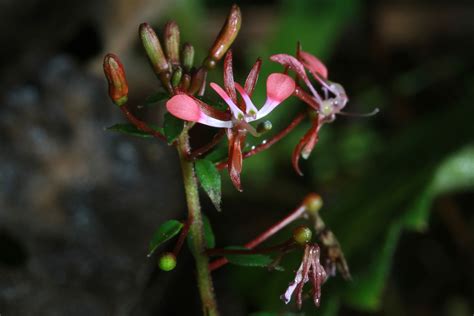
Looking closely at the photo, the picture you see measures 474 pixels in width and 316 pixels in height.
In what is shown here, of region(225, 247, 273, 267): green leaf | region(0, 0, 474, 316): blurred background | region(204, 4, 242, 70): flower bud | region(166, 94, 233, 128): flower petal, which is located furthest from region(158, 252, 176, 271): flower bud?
region(0, 0, 474, 316): blurred background

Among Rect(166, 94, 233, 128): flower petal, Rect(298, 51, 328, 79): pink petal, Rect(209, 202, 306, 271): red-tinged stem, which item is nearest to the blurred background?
Rect(209, 202, 306, 271): red-tinged stem

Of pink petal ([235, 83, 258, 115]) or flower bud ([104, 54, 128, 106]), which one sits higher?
flower bud ([104, 54, 128, 106])

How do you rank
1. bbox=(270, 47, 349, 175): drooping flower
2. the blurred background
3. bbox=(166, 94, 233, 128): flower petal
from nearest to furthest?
bbox=(166, 94, 233, 128): flower petal < bbox=(270, 47, 349, 175): drooping flower < the blurred background

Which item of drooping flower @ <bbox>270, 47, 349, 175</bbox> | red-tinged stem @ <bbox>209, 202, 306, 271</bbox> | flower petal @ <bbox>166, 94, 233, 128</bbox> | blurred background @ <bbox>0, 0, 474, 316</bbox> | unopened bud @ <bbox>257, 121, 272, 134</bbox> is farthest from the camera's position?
blurred background @ <bbox>0, 0, 474, 316</bbox>

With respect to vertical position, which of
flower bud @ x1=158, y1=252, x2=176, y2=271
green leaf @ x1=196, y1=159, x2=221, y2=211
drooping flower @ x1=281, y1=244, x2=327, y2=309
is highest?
green leaf @ x1=196, y1=159, x2=221, y2=211

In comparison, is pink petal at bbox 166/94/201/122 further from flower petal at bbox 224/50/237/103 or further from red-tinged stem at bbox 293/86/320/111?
red-tinged stem at bbox 293/86/320/111

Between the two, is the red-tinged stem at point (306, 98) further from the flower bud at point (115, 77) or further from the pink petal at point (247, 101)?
the flower bud at point (115, 77)

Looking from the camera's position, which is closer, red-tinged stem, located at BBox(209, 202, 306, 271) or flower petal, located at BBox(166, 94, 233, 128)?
flower petal, located at BBox(166, 94, 233, 128)

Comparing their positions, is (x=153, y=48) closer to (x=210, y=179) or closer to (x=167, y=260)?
(x=210, y=179)
